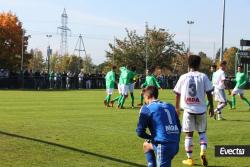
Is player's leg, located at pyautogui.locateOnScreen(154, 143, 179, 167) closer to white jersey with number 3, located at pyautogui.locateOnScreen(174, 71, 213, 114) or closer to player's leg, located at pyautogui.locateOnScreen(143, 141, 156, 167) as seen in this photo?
player's leg, located at pyautogui.locateOnScreen(143, 141, 156, 167)

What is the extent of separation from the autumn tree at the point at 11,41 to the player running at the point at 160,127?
57.9m

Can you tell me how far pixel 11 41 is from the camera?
6662 cm

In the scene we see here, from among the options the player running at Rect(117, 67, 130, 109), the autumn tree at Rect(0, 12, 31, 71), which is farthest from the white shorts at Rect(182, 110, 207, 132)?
the autumn tree at Rect(0, 12, 31, 71)

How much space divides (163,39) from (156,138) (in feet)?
280

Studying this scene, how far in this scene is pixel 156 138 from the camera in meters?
7.74

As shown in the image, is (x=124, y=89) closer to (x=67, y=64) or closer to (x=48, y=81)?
(x=48, y=81)

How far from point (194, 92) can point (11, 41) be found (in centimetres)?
5811

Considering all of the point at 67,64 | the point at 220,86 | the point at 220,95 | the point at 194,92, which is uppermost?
the point at 67,64

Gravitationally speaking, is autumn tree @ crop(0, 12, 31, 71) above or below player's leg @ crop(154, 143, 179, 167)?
above

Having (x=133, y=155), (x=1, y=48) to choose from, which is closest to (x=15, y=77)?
(x=1, y=48)

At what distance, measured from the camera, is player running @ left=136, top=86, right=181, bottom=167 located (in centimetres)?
765

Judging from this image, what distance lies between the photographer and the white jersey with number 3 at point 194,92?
10789mm

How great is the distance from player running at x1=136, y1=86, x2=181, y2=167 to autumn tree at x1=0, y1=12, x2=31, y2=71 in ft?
190

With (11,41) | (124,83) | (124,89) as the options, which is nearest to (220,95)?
(124,89)
